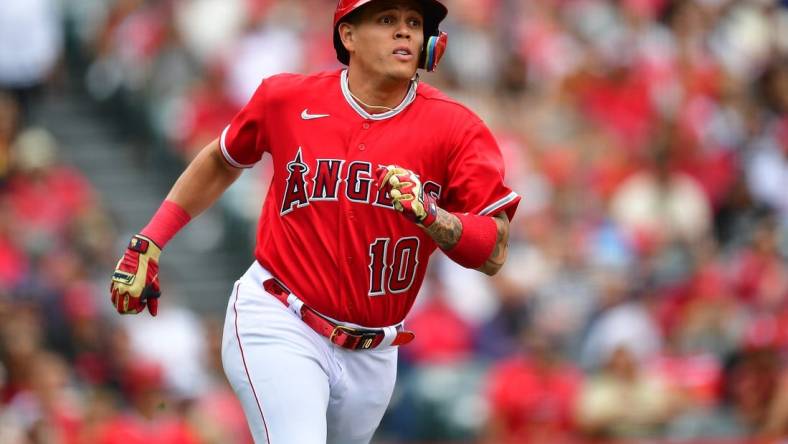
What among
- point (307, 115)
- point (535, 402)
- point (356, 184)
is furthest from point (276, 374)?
point (535, 402)

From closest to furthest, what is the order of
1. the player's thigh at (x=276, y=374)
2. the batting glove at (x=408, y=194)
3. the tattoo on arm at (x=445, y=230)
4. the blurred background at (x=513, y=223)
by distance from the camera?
1. the batting glove at (x=408, y=194)
2. the tattoo on arm at (x=445, y=230)
3. the player's thigh at (x=276, y=374)
4. the blurred background at (x=513, y=223)

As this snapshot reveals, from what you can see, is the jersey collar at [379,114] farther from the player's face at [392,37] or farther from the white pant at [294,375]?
the white pant at [294,375]

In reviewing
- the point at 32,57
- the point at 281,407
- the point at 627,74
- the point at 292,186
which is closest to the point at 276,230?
the point at 292,186

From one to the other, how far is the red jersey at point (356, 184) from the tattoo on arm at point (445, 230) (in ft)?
0.70

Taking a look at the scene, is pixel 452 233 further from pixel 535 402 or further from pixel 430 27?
pixel 535 402

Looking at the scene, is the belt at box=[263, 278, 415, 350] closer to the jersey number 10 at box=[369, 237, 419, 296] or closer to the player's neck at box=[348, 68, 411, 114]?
the jersey number 10 at box=[369, 237, 419, 296]

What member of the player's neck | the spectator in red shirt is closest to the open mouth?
the player's neck

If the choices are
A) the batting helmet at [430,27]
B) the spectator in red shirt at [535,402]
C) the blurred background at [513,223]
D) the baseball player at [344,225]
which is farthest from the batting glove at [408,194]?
the spectator in red shirt at [535,402]

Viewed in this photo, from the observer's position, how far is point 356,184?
5.48 metres

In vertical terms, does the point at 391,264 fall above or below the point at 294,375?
above

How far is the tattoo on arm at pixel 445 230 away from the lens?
510 centimetres

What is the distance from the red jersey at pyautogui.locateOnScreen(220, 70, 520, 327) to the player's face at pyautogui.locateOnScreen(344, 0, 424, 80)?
19 centimetres

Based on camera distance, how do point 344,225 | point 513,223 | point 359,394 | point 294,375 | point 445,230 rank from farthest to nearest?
point 513,223 → point 359,394 → point 344,225 → point 294,375 → point 445,230

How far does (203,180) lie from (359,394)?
3.35 ft
